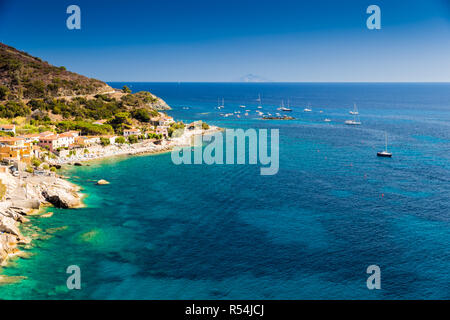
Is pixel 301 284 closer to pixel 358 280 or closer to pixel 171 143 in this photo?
pixel 358 280

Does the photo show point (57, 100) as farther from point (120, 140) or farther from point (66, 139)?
point (66, 139)

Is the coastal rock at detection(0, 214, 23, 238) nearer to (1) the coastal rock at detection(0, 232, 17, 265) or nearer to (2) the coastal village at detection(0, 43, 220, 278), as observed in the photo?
(2) the coastal village at detection(0, 43, 220, 278)

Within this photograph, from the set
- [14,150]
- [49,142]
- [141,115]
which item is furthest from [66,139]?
[141,115]

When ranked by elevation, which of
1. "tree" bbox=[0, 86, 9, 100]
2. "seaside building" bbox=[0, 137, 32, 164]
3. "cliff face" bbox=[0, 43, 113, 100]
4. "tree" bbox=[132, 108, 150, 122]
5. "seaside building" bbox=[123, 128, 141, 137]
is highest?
"cliff face" bbox=[0, 43, 113, 100]

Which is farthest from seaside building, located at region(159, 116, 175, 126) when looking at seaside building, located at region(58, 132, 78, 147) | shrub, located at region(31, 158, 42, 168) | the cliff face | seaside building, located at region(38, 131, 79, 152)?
shrub, located at region(31, 158, 42, 168)

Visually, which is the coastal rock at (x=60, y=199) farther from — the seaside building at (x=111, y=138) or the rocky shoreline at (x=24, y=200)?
the seaside building at (x=111, y=138)

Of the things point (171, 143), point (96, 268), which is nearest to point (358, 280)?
point (96, 268)
